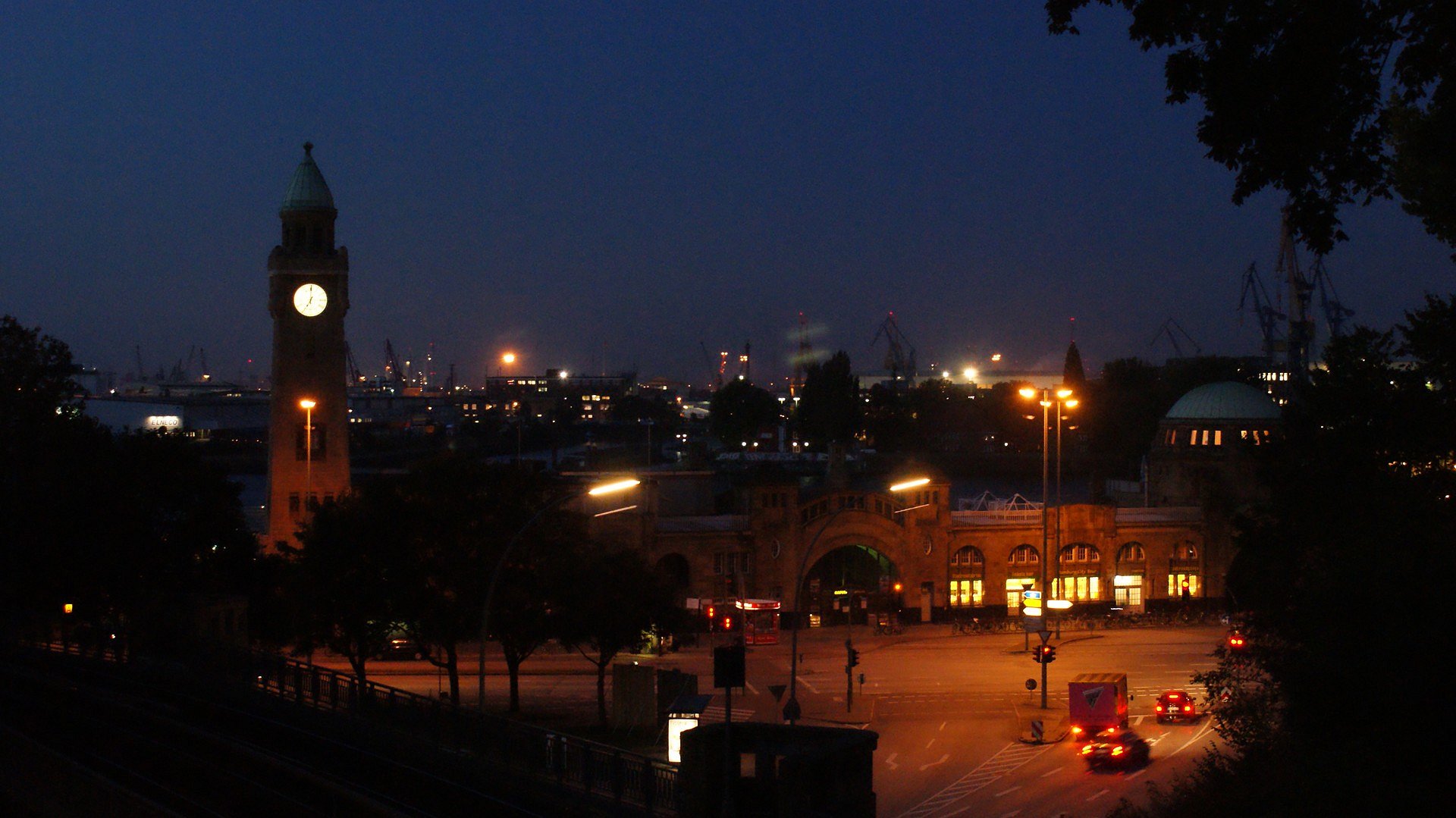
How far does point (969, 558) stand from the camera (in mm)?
71375

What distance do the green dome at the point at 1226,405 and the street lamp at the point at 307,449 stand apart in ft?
167

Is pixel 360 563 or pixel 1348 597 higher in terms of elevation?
pixel 1348 597

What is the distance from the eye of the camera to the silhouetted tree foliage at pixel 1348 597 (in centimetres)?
1855

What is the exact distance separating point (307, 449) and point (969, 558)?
1302 inches

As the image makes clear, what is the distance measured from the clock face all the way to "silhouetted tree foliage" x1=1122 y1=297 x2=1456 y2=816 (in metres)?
42.3

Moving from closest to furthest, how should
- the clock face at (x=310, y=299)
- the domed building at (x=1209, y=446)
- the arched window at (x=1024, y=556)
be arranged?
the clock face at (x=310, y=299) → the arched window at (x=1024, y=556) → the domed building at (x=1209, y=446)

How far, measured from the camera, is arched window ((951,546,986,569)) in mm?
71250

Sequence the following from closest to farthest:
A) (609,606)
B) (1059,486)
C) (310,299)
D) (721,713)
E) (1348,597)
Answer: (1348,597) → (721,713) → (609,606) → (1059,486) → (310,299)

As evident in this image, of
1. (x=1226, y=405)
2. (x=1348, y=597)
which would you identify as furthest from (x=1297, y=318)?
(x=1348, y=597)

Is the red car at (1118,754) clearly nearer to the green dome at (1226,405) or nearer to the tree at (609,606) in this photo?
the tree at (609,606)

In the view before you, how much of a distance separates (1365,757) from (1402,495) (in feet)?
59.1

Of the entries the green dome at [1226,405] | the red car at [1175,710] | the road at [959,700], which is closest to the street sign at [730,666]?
the road at [959,700]

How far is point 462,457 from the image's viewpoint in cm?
4925

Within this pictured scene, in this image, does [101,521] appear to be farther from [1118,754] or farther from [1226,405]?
[1226,405]
